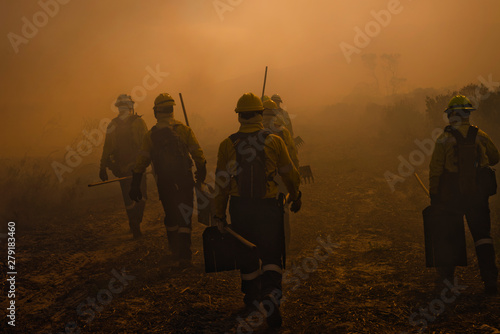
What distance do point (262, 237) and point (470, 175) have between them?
2420 millimetres

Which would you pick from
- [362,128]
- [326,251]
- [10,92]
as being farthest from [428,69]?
[326,251]

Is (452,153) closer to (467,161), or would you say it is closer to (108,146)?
(467,161)

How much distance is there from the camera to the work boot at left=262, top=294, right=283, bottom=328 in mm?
3191

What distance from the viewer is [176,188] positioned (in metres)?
4.91

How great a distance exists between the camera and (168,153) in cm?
480

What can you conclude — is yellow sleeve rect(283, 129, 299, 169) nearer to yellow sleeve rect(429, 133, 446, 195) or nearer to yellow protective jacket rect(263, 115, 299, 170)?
yellow protective jacket rect(263, 115, 299, 170)

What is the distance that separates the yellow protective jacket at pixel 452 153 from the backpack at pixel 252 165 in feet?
6.85

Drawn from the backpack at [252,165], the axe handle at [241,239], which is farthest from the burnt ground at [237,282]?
the backpack at [252,165]

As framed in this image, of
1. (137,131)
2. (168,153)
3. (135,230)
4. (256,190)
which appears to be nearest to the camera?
(256,190)

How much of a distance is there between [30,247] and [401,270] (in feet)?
19.0

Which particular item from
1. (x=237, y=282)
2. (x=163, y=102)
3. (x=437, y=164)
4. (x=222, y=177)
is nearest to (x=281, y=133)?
(x=163, y=102)

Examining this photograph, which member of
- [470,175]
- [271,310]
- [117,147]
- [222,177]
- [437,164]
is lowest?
[271,310]

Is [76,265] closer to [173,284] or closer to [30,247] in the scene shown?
[30,247]

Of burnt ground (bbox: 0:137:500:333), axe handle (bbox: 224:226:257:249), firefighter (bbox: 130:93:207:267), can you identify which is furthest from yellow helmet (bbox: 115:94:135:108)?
axe handle (bbox: 224:226:257:249)
